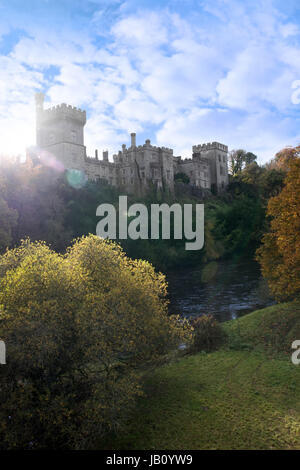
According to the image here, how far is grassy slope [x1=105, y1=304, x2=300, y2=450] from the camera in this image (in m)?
12.5

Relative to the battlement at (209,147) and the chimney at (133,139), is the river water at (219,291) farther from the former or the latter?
the battlement at (209,147)

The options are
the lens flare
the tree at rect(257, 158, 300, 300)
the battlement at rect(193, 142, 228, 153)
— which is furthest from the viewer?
the battlement at rect(193, 142, 228, 153)

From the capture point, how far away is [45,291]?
13297mm

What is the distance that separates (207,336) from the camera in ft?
71.2

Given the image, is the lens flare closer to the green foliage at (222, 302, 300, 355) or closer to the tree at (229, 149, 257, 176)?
the green foliage at (222, 302, 300, 355)

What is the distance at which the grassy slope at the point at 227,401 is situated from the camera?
1249cm

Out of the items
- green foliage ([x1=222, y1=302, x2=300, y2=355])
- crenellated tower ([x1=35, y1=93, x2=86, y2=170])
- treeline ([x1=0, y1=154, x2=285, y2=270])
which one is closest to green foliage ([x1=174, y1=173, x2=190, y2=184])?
treeline ([x1=0, y1=154, x2=285, y2=270])

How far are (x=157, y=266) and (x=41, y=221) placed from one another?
19298 mm

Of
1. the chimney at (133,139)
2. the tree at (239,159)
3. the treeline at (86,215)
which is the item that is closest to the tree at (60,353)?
the treeline at (86,215)

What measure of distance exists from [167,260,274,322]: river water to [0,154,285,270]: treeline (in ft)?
25.1

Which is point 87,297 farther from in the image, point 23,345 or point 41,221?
point 41,221

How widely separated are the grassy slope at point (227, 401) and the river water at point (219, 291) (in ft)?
28.5

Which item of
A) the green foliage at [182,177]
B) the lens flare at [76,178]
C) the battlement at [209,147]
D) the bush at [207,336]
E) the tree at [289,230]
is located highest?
the battlement at [209,147]

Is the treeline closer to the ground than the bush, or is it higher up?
higher up
